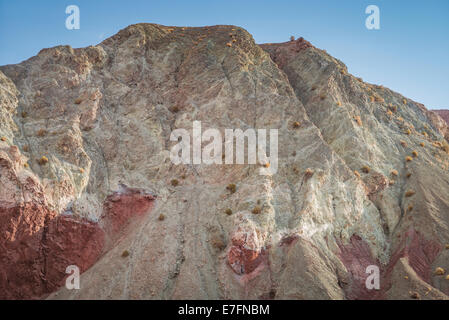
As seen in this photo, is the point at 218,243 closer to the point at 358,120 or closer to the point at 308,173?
the point at 308,173

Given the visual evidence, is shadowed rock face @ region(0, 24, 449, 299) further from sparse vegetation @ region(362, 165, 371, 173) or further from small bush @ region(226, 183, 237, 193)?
small bush @ region(226, 183, 237, 193)

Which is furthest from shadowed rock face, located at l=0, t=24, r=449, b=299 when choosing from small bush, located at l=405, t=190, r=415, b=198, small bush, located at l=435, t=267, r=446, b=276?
small bush, located at l=435, t=267, r=446, b=276

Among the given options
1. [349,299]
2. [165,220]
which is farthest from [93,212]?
[349,299]

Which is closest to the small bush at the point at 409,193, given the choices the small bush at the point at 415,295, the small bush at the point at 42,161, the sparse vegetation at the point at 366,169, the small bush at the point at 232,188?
the sparse vegetation at the point at 366,169

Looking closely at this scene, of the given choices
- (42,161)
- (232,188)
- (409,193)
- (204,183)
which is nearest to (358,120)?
(409,193)

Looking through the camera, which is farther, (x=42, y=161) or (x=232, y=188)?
(x=232, y=188)

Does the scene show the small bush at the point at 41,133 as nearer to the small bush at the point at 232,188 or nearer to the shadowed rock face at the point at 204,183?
the shadowed rock face at the point at 204,183
